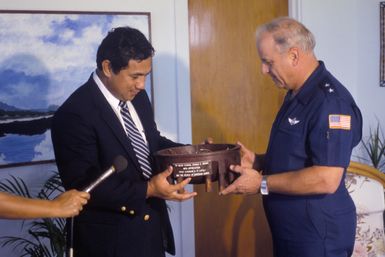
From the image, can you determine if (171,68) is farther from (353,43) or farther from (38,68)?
(353,43)

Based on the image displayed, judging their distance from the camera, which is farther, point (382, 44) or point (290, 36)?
point (382, 44)

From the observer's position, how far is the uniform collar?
1.79 meters

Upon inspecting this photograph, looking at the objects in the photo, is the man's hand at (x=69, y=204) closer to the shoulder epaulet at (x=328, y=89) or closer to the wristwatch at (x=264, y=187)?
the wristwatch at (x=264, y=187)

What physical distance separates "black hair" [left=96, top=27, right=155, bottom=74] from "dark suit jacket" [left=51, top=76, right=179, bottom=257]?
0.13m

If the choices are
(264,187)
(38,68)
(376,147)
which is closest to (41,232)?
(38,68)

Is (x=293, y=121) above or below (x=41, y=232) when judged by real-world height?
above

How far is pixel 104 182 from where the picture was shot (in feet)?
5.46

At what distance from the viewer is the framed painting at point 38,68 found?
2.45 meters

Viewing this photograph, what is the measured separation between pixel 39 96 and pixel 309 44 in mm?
1407

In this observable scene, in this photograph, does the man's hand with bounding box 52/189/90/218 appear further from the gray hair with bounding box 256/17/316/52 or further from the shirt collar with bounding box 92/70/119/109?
the gray hair with bounding box 256/17/316/52

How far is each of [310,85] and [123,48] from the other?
2.18 ft

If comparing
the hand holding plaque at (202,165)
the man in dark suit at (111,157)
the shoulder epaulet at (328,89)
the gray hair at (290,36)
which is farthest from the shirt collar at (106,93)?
the shoulder epaulet at (328,89)

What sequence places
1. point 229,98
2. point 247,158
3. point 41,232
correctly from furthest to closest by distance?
point 229,98 < point 41,232 < point 247,158

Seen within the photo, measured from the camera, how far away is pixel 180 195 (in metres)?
1.73
